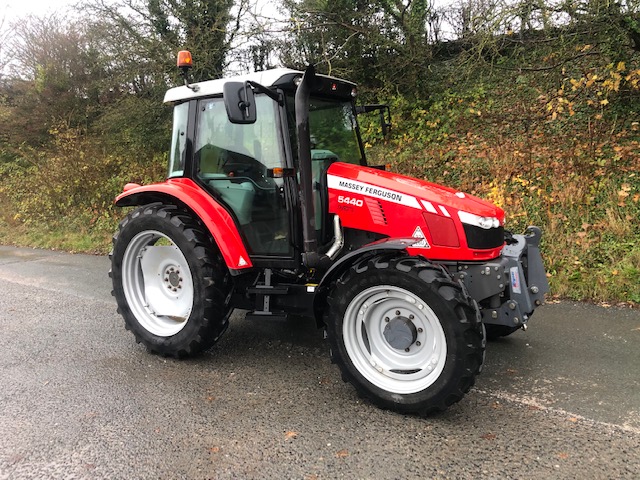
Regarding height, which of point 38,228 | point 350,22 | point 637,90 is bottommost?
point 38,228

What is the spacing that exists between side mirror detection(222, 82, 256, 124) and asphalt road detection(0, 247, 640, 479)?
1.81 m

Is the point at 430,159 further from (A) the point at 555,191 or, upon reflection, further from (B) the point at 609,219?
(B) the point at 609,219

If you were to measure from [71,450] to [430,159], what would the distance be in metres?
7.60

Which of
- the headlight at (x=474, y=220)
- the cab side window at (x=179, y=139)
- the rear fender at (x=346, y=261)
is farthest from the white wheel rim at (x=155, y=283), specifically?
the headlight at (x=474, y=220)

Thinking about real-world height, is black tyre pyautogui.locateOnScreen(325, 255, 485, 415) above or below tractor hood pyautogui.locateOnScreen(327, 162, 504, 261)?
below

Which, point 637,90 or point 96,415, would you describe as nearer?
point 96,415

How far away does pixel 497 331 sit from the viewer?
4.00 m

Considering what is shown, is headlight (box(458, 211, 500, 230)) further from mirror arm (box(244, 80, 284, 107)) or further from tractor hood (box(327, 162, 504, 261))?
mirror arm (box(244, 80, 284, 107))

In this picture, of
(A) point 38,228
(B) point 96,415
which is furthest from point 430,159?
(A) point 38,228

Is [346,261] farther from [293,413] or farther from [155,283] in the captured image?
[155,283]

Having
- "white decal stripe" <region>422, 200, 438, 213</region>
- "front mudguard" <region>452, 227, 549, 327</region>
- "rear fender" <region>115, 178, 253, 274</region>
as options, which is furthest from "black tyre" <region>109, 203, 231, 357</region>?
"front mudguard" <region>452, 227, 549, 327</region>

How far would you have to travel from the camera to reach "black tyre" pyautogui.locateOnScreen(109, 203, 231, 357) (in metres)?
3.66

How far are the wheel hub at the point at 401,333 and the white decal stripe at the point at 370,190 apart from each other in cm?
77

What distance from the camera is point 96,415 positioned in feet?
10.00
